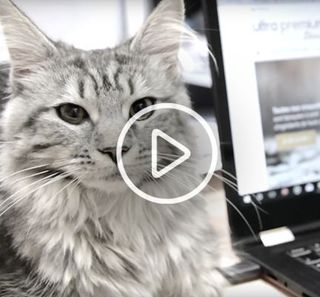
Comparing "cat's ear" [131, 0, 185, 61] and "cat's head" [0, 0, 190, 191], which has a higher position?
"cat's ear" [131, 0, 185, 61]

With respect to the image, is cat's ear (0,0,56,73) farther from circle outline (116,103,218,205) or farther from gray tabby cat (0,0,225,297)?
circle outline (116,103,218,205)

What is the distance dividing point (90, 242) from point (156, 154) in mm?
173

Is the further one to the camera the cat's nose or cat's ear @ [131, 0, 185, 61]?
cat's ear @ [131, 0, 185, 61]

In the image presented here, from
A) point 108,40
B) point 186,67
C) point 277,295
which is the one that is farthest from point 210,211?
point 108,40

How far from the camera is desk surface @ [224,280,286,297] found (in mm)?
915

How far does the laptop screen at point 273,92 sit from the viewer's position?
1.06m

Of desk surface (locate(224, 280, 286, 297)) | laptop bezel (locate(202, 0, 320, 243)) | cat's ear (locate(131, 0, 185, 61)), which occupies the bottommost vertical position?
desk surface (locate(224, 280, 286, 297))

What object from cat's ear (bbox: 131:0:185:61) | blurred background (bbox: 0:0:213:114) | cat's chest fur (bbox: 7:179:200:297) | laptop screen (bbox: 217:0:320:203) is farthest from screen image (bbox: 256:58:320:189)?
cat's chest fur (bbox: 7:179:200:297)

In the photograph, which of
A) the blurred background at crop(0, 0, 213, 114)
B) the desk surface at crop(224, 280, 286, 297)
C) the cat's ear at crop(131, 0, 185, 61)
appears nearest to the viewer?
the cat's ear at crop(131, 0, 185, 61)

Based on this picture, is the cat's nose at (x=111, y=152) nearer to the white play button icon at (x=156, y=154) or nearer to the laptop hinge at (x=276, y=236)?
the white play button icon at (x=156, y=154)

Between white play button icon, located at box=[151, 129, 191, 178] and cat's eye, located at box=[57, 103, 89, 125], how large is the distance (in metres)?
0.11

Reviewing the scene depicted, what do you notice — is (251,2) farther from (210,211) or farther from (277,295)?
(277,295)

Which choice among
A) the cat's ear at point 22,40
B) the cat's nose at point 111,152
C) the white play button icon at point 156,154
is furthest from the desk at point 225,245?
the cat's ear at point 22,40

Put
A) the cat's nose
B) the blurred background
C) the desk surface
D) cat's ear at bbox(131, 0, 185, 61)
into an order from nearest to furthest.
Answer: the cat's nose < cat's ear at bbox(131, 0, 185, 61) < the desk surface < the blurred background
